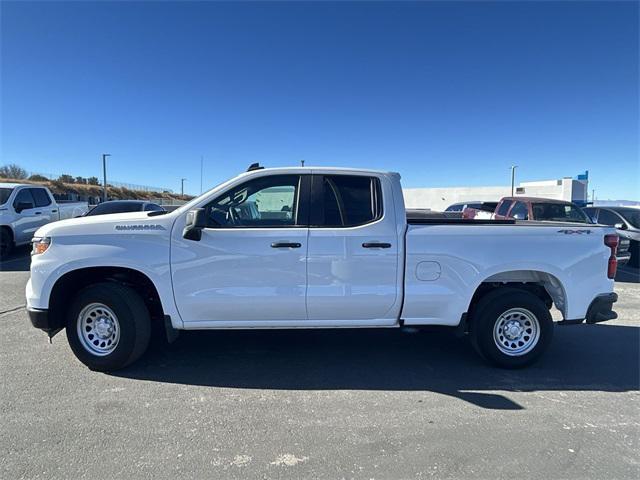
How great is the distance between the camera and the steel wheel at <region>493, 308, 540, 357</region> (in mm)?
4293

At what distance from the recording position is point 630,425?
3.31 m

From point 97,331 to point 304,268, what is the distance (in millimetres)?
2163

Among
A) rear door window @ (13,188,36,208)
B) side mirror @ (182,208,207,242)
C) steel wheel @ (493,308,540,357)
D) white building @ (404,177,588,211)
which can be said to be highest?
white building @ (404,177,588,211)

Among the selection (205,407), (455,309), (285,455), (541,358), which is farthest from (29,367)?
(541,358)

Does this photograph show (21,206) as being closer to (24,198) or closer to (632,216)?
(24,198)

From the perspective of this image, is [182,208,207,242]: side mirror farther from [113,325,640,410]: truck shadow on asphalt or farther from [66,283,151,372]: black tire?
[113,325,640,410]: truck shadow on asphalt

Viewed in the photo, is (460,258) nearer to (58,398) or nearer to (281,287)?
(281,287)

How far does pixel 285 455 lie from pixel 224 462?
0.41m

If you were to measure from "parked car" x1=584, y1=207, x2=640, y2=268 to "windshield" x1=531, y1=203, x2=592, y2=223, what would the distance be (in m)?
0.95

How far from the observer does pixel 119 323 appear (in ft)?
13.1

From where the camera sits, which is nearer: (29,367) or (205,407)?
(205,407)

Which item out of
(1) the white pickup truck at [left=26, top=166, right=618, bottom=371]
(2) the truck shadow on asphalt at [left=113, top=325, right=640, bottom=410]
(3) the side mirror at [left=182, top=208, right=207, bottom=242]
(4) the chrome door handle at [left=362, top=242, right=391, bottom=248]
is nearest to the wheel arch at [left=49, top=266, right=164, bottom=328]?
(1) the white pickup truck at [left=26, top=166, right=618, bottom=371]


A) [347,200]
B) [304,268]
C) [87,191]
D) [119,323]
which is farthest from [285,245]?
[87,191]

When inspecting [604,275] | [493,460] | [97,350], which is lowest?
[493,460]
